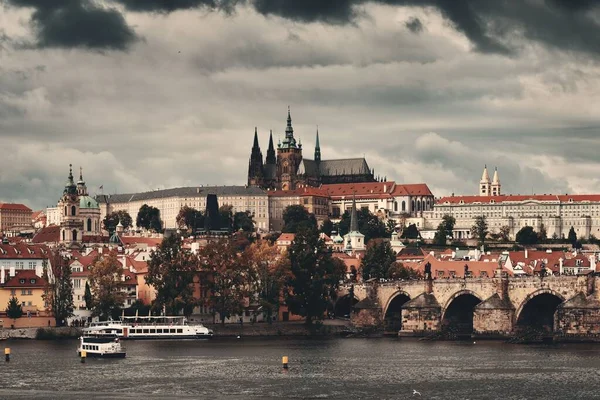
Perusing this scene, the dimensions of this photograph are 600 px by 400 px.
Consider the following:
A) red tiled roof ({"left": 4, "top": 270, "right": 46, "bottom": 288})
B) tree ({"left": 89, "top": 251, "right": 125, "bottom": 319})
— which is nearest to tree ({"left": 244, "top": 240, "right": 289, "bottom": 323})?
tree ({"left": 89, "top": 251, "right": 125, "bottom": 319})

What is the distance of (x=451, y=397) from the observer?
211 ft

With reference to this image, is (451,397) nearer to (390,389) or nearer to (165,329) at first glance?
(390,389)

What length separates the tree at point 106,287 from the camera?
4195 inches

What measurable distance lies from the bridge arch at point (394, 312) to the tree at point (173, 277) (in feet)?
47.1

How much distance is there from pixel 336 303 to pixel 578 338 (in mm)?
30386

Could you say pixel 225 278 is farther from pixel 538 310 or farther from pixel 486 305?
pixel 538 310

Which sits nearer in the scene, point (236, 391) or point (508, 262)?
point (236, 391)

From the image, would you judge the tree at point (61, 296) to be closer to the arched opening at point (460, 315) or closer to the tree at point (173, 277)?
the tree at point (173, 277)

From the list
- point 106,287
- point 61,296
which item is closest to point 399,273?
point 106,287

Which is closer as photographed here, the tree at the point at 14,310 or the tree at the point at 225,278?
the tree at the point at 14,310

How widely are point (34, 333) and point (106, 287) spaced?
29.3ft

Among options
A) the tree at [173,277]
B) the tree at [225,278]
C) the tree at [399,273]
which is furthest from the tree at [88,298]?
the tree at [399,273]

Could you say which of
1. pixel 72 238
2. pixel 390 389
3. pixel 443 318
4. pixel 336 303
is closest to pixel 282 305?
pixel 336 303

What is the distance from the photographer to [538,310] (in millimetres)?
97125
